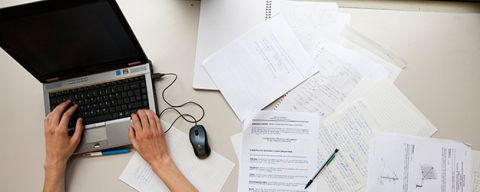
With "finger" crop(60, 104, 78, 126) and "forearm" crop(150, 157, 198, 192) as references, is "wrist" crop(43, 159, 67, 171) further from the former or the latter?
"forearm" crop(150, 157, 198, 192)

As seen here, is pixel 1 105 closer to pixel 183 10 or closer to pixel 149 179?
pixel 149 179

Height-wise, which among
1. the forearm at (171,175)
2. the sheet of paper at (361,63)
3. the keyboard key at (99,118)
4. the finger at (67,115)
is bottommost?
the forearm at (171,175)

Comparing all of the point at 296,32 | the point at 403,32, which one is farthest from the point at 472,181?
the point at 296,32

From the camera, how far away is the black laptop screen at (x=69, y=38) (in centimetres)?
65

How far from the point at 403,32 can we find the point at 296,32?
1.19 ft

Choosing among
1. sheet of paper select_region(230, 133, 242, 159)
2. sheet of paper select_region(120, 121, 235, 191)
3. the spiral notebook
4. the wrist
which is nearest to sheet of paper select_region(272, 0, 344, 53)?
the spiral notebook

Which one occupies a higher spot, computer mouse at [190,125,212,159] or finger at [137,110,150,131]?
finger at [137,110,150,131]

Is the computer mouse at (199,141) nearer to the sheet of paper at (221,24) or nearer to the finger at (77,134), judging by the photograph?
the sheet of paper at (221,24)

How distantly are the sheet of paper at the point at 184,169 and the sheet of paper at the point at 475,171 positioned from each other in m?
0.76

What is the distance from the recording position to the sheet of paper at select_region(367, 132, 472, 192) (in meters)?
0.80

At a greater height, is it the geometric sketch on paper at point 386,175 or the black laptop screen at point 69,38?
the black laptop screen at point 69,38

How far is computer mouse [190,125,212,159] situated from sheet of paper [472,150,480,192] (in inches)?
33.3

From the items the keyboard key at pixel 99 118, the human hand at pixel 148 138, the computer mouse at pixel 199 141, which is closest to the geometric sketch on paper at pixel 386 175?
the computer mouse at pixel 199 141

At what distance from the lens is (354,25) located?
0.88 meters
